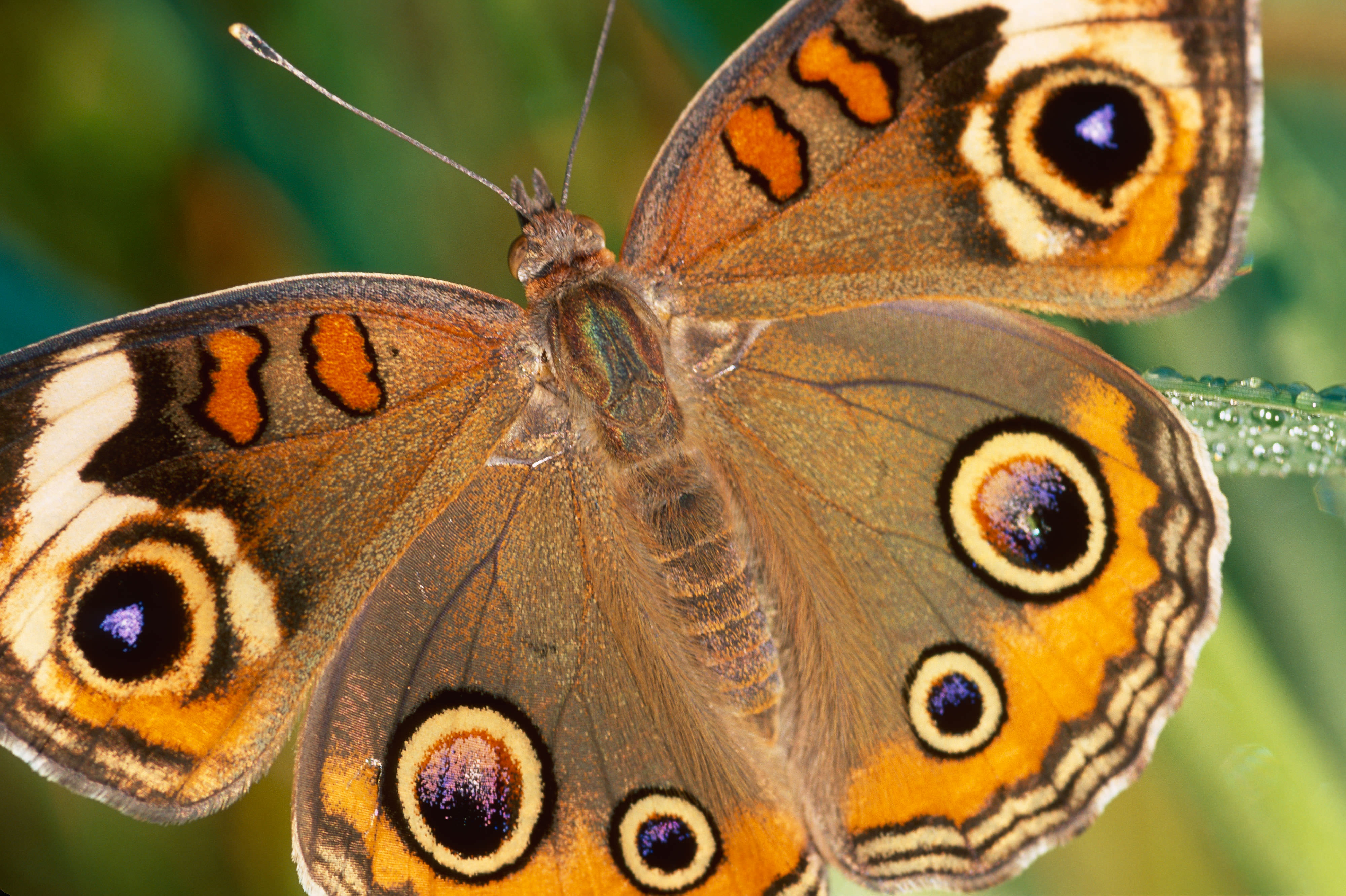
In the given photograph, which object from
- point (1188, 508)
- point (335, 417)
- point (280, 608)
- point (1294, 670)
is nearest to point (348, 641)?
point (280, 608)

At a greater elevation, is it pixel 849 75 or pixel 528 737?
pixel 849 75

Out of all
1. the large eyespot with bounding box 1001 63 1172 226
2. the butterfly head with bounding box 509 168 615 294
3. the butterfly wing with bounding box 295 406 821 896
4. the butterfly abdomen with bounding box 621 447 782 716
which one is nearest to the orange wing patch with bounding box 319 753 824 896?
the butterfly wing with bounding box 295 406 821 896

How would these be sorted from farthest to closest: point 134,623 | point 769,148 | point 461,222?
point 461,222 → point 769,148 → point 134,623

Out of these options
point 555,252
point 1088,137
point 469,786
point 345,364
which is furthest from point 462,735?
point 1088,137

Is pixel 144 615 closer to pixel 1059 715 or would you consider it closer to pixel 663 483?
pixel 663 483

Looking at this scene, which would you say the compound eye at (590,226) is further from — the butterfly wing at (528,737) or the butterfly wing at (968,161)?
the butterfly wing at (528,737)

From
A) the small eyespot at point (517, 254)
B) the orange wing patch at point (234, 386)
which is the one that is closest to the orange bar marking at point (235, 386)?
the orange wing patch at point (234, 386)

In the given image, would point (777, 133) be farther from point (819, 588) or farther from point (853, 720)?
point (853, 720)
